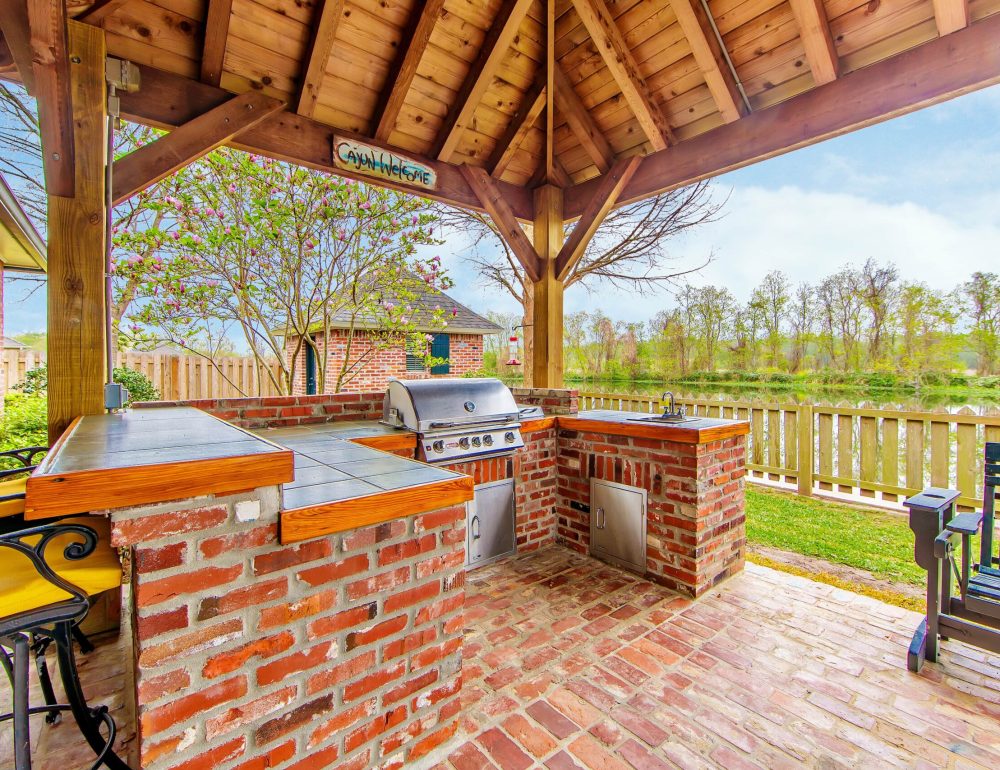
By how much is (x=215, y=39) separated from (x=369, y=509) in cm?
283

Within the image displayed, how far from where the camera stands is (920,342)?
29.3ft

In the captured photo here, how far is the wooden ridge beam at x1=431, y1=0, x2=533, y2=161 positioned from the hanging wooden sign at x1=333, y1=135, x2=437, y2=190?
0.77 ft

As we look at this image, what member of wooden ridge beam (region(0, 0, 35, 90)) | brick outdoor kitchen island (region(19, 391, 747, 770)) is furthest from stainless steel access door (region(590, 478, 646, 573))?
wooden ridge beam (region(0, 0, 35, 90))

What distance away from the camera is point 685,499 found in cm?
272

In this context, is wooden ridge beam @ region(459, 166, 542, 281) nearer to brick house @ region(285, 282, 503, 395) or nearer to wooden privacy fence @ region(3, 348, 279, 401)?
brick house @ region(285, 282, 503, 395)

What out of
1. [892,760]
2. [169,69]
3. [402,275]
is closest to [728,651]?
[892,760]

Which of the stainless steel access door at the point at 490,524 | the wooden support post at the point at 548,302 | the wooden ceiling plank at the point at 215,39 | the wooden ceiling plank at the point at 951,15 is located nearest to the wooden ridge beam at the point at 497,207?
the wooden support post at the point at 548,302

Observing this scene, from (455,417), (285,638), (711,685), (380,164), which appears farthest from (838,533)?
(380,164)

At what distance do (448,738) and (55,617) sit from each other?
4.05ft

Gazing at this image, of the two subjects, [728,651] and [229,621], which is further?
[728,651]

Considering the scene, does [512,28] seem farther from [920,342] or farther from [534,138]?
[920,342]

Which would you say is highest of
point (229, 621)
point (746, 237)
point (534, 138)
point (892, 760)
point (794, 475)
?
point (746, 237)

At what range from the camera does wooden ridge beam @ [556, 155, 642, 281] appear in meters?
3.73

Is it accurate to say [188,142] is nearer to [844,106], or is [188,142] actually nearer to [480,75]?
[480,75]
